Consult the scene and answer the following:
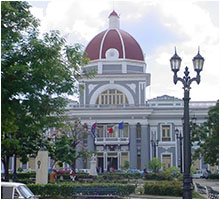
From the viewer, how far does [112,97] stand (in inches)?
1949

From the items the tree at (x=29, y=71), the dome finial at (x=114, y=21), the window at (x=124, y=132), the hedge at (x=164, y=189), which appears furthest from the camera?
the dome finial at (x=114, y=21)

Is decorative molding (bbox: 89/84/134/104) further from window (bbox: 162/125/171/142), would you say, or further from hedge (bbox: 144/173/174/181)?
hedge (bbox: 144/173/174/181)

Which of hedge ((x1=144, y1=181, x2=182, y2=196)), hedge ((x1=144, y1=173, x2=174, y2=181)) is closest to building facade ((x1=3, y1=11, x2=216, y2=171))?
hedge ((x1=144, y1=173, x2=174, y2=181))

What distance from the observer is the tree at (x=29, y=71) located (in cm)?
975

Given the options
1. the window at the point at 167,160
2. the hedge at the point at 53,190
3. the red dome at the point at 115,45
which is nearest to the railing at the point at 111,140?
the window at the point at 167,160

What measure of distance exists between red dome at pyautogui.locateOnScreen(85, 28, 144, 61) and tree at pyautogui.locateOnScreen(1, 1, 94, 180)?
3801 centimetres

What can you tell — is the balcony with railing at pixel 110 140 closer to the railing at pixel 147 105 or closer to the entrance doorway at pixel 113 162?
the entrance doorway at pixel 113 162

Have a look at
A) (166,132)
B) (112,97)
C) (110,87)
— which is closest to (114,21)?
(110,87)

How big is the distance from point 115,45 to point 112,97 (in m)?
6.61

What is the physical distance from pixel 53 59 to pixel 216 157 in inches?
909

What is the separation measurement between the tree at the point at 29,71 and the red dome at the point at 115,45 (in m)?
38.0

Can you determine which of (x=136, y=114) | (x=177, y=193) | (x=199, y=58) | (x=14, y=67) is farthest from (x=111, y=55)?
(x=14, y=67)

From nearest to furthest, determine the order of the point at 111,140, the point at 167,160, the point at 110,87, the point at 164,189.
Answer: the point at 164,189 < the point at 111,140 < the point at 167,160 < the point at 110,87

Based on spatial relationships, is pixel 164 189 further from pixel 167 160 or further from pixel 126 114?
pixel 167 160
